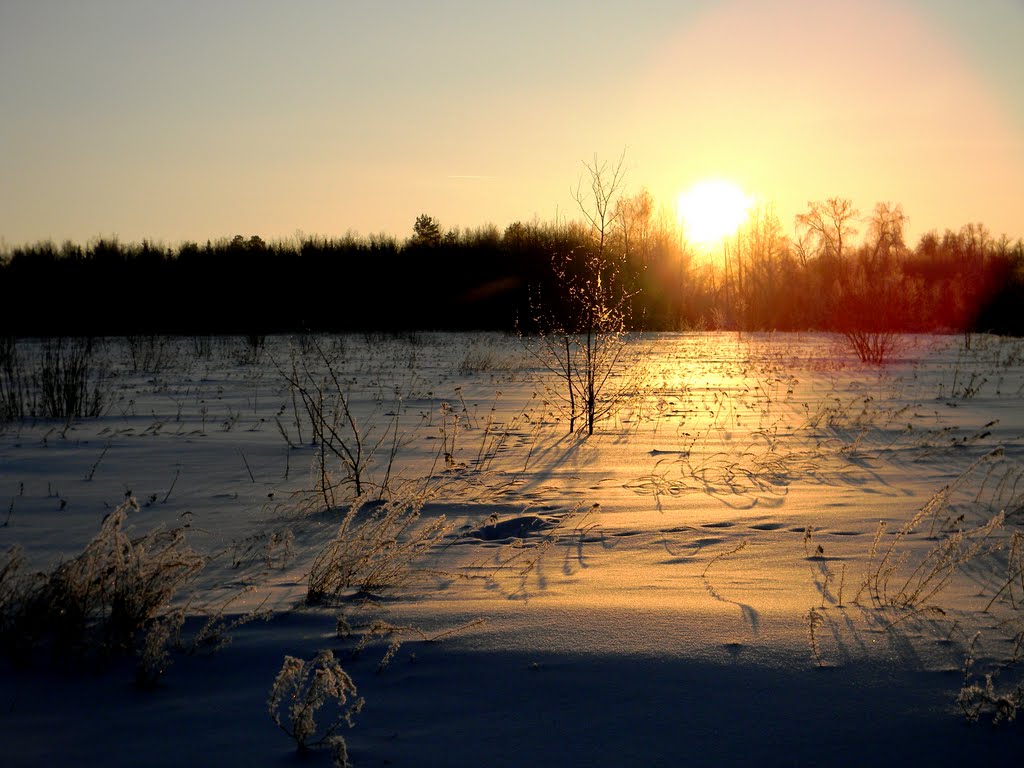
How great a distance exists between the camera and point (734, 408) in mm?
8273

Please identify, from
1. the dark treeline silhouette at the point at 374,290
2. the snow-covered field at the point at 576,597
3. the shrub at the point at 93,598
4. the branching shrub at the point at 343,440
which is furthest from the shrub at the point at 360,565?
the dark treeline silhouette at the point at 374,290

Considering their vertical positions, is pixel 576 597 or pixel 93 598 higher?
pixel 93 598

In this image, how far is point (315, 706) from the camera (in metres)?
1.75

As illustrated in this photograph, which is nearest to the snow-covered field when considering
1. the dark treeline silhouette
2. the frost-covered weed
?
the frost-covered weed

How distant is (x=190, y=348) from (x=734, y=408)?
48.7ft

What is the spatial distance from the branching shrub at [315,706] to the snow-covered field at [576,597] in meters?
0.05

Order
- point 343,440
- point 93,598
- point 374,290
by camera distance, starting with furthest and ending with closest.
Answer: point 374,290 → point 343,440 → point 93,598

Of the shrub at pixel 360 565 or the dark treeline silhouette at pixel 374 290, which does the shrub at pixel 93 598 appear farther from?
the dark treeline silhouette at pixel 374 290

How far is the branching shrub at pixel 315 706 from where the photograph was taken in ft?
5.68

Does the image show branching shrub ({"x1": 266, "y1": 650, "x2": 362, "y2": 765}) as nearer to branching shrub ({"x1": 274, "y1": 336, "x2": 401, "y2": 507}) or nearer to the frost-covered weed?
the frost-covered weed

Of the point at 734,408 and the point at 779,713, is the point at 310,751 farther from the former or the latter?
the point at 734,408

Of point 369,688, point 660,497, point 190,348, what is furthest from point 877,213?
point 369,688

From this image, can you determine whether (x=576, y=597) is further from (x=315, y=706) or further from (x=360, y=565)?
(x=315, y=706)

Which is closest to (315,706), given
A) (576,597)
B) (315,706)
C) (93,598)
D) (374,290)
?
(315,706)
